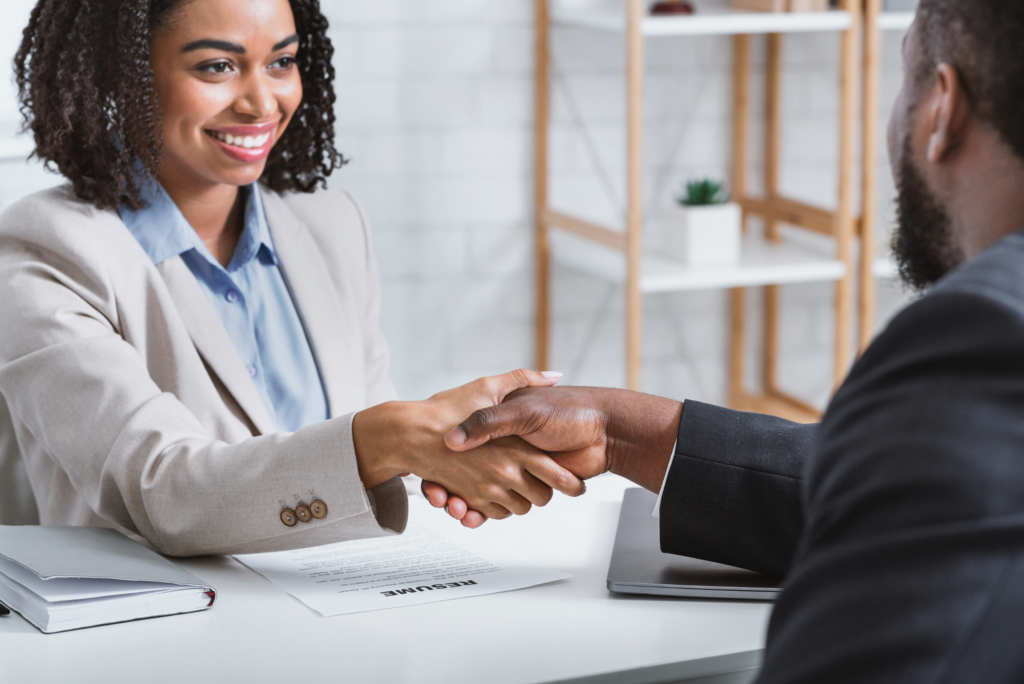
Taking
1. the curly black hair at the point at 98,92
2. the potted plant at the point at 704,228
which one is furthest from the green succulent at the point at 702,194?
the curly black hair at the point at 98,92

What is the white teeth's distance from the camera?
1580 millimetres

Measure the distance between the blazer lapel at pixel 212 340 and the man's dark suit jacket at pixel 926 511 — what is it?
0.91 meters

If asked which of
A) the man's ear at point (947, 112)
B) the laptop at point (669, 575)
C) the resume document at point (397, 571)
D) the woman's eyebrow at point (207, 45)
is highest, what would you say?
the woman's eyebrow at point (207, 45)

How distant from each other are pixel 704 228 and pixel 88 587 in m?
1.83

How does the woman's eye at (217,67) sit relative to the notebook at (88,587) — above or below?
above

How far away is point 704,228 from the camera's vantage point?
2584 mm

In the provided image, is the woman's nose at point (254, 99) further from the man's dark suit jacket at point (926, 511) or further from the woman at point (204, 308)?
the man's dark suit jacket at point (926, 511)

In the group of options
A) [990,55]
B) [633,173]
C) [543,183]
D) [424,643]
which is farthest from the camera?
[543,183]

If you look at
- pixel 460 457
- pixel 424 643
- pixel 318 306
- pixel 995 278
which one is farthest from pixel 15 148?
pixel 995 278

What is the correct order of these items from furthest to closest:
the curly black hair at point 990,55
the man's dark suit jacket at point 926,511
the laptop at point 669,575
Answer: the laptop at point 669,575 → the curly black hair at point 990,55 → the man's dark suit jacket at point 926,511

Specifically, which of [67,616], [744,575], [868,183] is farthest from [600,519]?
[868,183]

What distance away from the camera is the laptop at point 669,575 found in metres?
1.05

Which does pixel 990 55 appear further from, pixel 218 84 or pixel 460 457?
pixel 218 84

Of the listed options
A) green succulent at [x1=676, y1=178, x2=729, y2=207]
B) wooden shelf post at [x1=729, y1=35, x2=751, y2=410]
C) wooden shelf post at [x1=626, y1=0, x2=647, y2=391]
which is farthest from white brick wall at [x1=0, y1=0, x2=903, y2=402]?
wooden shelf post at [x1=626, y1=0, x2=647, y2=391]
